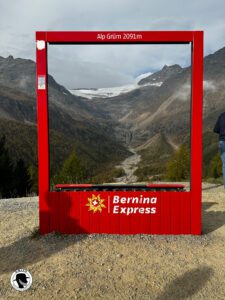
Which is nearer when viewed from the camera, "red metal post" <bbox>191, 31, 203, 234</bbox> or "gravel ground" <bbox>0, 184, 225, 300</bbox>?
"gravel ground" <bbox>0, 184, 225, 300</bbox>

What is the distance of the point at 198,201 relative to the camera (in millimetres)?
7617

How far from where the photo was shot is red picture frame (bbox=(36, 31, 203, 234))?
24.3 feet

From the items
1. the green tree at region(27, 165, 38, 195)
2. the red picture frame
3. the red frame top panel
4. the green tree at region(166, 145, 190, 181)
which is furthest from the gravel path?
the red frame top panel

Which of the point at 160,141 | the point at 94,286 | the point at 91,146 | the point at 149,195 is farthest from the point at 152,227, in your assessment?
the point at 160,141

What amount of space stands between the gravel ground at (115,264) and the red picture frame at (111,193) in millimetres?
270

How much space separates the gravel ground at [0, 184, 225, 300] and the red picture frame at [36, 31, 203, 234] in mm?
270

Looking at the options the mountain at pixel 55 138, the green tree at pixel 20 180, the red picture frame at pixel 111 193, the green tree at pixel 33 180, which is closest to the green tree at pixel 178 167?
the green tree at pixel 33 180

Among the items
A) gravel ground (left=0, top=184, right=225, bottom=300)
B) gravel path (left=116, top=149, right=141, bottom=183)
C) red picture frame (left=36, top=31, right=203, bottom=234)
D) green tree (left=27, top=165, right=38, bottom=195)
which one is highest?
red picture frame (left=36, top=31, right=203, bottom=234)

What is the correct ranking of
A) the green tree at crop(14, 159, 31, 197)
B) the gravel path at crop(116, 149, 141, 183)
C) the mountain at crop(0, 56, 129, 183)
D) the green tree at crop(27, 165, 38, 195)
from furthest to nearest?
the mountain at crop(0, 56, 129, 183) < the gravel path at crop(116, 149, 141, 183) < the green tree at crop(27, 165, 38, 195) < the green tree at crop(14, 159, 31, 197)

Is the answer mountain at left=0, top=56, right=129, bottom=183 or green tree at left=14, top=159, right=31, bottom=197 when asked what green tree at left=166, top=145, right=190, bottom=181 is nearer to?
green tree at left=14, top=159, right=31, bottom=197

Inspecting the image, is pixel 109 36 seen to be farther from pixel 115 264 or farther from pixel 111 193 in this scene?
pixel 115 264

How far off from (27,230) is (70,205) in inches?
53.3

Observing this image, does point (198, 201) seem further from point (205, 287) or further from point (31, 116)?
point (31, 116)

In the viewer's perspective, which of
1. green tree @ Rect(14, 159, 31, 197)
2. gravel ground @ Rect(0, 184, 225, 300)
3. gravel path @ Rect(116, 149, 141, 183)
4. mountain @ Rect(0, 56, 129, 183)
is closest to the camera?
gravel ground @ Rect(0, 184, 225, 300)
